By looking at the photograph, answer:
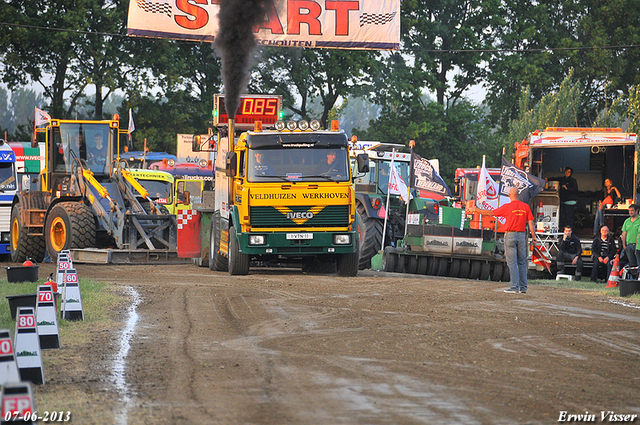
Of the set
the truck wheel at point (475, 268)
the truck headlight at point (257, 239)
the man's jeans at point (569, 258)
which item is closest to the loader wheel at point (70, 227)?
the truck headlight at point (257, 239)

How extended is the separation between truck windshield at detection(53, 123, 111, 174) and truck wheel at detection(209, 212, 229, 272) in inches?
155

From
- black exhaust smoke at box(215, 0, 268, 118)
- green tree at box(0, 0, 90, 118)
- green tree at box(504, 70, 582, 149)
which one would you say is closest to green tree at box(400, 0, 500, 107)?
green tree at box(504, 70, 582, 149)

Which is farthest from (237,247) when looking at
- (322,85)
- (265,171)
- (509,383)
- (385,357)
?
(322,85)

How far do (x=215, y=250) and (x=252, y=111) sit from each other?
3126 mm

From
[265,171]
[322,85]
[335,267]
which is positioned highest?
[322,85]

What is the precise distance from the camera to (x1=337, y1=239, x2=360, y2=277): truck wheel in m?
18.5

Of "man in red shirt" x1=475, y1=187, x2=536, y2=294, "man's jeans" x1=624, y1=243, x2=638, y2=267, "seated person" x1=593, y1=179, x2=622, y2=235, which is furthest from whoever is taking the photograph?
"seated person" x1=593, y1=179, x2=622, y2=235

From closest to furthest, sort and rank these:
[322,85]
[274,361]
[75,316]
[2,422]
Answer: [2,422] < [274,361] < [75,316] < [322,85]

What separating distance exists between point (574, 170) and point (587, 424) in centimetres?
1858

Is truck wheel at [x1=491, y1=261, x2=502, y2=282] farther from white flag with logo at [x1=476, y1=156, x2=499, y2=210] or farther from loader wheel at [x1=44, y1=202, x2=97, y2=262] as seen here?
loader wheel at [x1=44, y1=202, x2=97, y2=262]

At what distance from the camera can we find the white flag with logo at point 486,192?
73.8 feet

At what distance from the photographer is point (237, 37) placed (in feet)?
78.7

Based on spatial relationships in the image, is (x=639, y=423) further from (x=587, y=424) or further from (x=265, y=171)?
(x=265, y=171)

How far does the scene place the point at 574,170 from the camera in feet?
78.8
